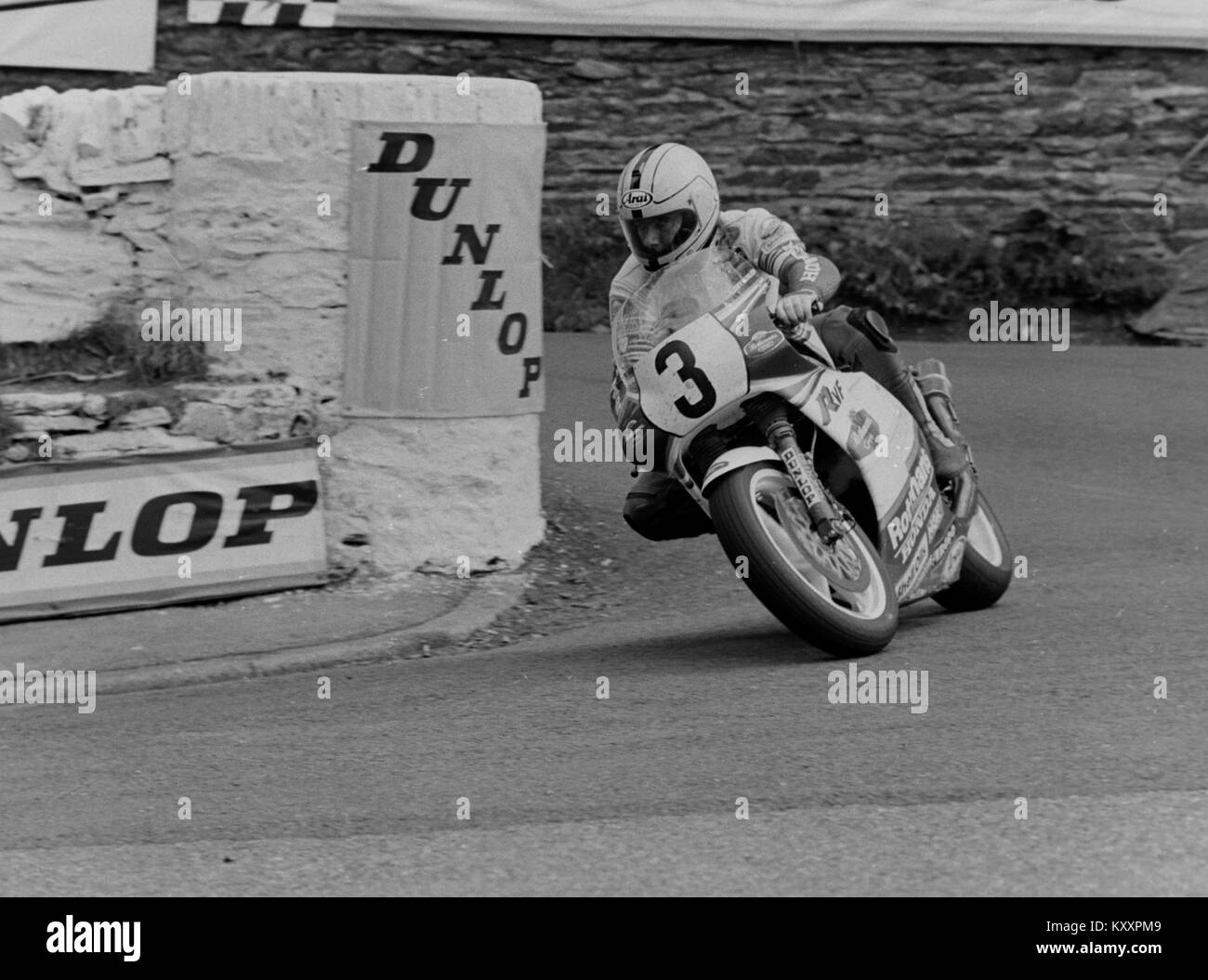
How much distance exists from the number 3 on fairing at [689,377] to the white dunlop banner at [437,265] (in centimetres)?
210

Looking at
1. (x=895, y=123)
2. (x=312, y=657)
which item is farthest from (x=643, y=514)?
(x=895, y=123)

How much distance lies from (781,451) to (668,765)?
1528mm

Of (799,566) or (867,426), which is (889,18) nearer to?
(867,426)

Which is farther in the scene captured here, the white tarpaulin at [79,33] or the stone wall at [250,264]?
the white tarpaulin at [79,33]

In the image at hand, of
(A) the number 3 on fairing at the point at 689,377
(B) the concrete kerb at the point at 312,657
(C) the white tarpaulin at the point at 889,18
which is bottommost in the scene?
(B) the concrete kerb at the point at 312,657

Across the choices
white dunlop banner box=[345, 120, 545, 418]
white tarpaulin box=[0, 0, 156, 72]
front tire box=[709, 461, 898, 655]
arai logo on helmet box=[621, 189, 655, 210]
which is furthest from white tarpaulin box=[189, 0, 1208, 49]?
front tire box=[709, 461, 898, 655]

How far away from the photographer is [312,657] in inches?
293

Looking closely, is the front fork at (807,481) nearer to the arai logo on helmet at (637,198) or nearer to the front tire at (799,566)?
the front tire at (799,566)

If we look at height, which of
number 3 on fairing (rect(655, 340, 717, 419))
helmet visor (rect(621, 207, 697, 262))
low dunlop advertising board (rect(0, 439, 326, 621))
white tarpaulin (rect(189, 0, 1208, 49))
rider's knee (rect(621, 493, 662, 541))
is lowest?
low dunlop advertising board (rect(0, 439, 326, 621))

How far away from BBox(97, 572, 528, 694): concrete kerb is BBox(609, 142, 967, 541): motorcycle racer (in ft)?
3.34

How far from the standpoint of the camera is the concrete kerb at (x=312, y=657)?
284 inches

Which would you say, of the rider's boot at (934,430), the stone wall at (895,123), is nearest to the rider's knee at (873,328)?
the rider's boot at (934,430)

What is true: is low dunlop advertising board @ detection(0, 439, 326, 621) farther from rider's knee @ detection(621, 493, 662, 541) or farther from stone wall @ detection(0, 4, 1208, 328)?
stone wall @ detection(0, 4, 1208, 328)

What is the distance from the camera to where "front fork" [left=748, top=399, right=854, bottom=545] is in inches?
259
